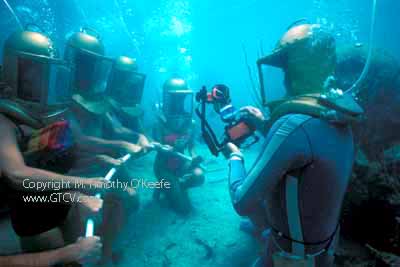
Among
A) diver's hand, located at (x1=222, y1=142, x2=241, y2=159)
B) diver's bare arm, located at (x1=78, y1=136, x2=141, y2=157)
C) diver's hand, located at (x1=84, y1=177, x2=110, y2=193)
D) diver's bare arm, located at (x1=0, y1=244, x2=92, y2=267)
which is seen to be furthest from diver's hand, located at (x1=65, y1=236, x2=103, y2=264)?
diver's bare arm, located at (x1=78, y1=136, x2=141, y2=157)

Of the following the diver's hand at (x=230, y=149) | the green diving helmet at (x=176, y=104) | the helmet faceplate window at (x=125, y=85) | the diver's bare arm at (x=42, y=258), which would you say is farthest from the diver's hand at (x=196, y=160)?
the diver's bare arm at (x=42, y=258)

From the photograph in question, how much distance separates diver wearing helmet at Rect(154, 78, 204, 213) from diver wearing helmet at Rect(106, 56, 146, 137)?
2.53 feet

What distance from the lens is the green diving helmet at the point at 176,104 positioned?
619 centimetres

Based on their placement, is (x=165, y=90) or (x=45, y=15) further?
(x=45, y=15)

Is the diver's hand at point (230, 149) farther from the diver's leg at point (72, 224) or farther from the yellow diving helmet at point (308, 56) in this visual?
the diver's leg at point (72, 224)

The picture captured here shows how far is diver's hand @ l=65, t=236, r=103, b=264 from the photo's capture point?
1.78m

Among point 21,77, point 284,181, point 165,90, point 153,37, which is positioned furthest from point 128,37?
point 284,181

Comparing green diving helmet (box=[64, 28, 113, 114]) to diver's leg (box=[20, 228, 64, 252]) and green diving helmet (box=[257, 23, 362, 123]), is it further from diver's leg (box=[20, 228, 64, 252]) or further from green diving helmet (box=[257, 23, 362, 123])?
green diving helmet (box=[257, 23, 362, 123])

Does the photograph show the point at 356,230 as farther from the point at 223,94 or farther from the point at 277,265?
the point at 223,94

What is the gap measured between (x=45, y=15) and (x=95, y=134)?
63.9 feet

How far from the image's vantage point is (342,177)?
186 cm

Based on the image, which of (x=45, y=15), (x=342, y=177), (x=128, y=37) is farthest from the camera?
(x=128, y=37)

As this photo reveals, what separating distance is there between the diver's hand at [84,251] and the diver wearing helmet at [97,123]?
1.94 meters

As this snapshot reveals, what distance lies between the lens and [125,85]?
18.6 feet
